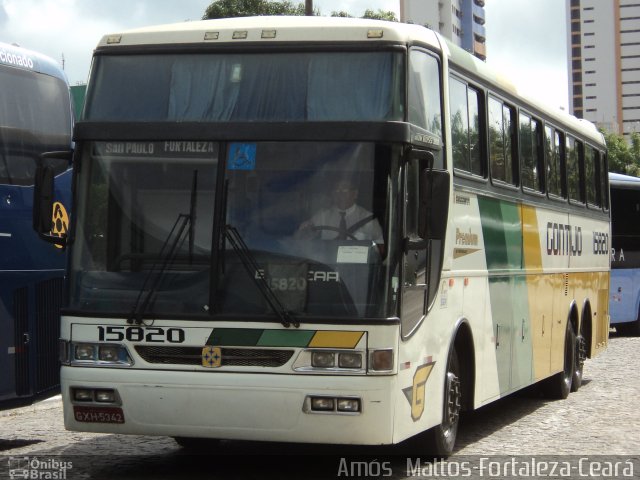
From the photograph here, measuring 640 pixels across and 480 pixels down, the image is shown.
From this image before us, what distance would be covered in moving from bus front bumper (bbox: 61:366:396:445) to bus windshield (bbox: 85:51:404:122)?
1.85m

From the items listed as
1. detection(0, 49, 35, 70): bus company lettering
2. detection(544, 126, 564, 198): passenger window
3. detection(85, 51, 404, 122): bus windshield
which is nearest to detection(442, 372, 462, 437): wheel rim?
detection(85, 51, 404, 122): bus windshield

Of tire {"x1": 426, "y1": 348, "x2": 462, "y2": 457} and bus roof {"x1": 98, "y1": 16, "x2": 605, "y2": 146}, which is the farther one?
tire {"x1": 426, "y1": 348, "x2": 462, "y2": 457}

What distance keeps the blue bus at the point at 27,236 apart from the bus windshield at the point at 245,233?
3086mm

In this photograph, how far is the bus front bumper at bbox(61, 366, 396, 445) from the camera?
852cm

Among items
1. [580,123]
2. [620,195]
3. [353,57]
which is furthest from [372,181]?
[620,195]

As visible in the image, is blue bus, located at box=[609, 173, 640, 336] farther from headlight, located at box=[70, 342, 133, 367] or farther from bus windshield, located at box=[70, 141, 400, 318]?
headlight, located at box=[70, 342, 133, 367]

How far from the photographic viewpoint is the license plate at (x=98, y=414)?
8867 millimetres

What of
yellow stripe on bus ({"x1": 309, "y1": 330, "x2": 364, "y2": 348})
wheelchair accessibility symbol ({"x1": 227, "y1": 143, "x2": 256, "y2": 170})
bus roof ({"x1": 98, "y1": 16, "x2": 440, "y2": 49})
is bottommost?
yellow stripe on bus ({"x1": 309, "y1": 330, "x2": 364, "y2": 348})

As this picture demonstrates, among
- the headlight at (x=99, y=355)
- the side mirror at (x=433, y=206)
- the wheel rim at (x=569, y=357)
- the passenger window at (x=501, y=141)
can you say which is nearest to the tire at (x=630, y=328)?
the wheel rim at (x=569, y=357)

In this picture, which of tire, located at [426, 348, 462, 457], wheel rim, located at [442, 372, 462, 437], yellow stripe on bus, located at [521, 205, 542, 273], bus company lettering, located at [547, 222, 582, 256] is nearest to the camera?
tire, located at [426, 348, 462, 457]

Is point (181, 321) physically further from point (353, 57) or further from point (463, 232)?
point (463, 232)

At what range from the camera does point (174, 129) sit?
9102mm

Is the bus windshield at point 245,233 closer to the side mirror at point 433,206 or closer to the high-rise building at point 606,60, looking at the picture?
the side mirror at point 433,206

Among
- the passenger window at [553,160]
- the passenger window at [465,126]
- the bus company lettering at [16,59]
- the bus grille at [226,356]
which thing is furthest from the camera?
the passenger window at [553,160]
